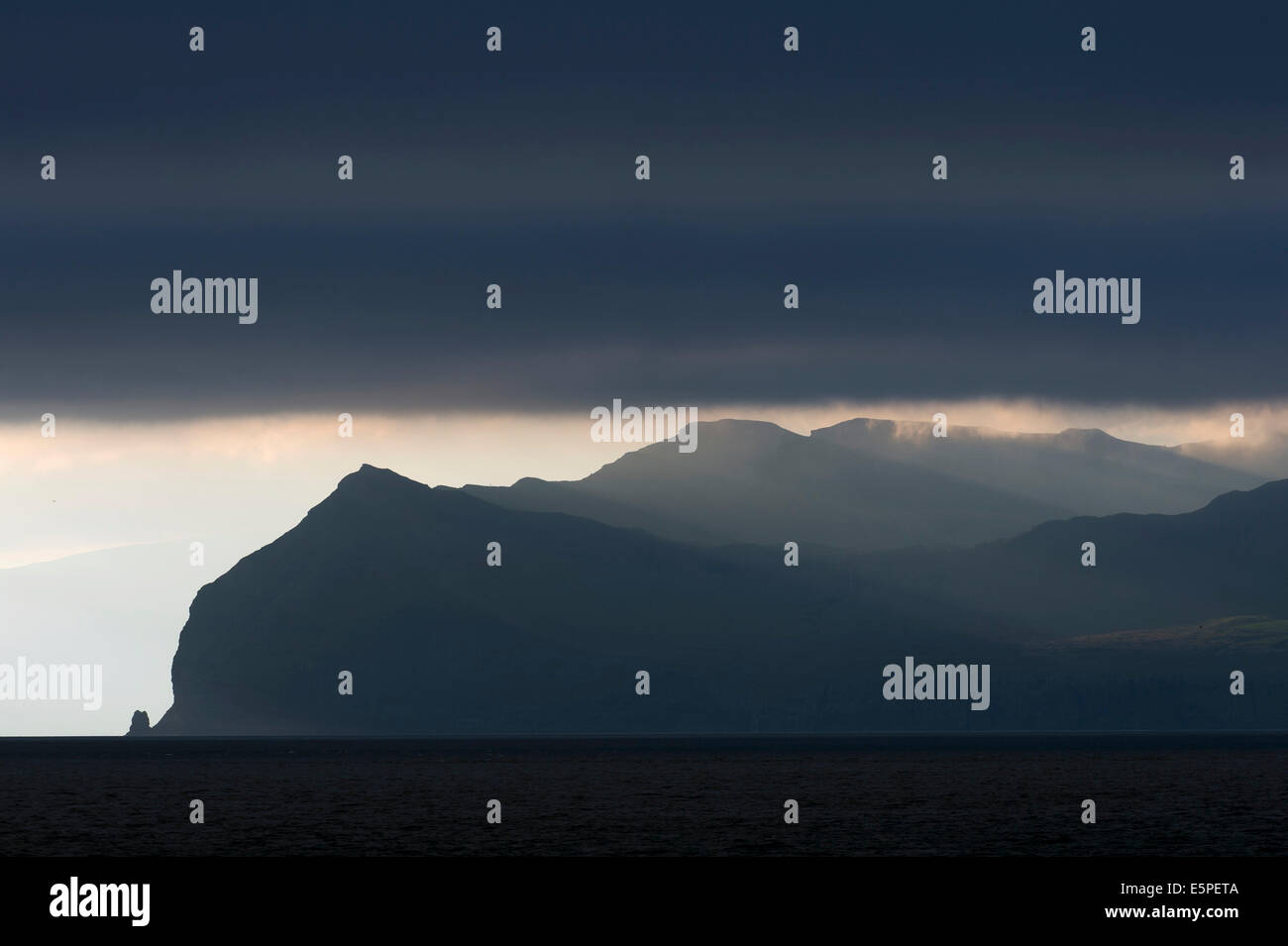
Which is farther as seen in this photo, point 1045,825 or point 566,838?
point 1045,825
